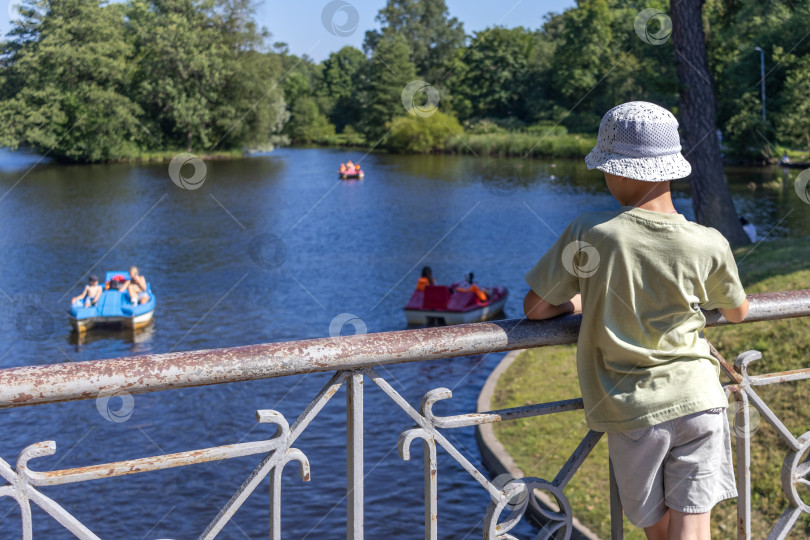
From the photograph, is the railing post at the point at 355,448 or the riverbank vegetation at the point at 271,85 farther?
the riverbank vegetation at the point at 271,85

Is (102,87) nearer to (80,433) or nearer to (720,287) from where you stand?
(80,433)

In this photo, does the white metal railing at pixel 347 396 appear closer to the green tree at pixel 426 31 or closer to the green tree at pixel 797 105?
the green tree at pixel 797 105

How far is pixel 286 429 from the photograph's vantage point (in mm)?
2100

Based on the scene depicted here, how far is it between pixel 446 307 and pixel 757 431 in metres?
10.8

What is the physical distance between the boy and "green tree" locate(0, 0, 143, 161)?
61970mm

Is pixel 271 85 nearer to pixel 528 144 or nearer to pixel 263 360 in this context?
pixel 528 144

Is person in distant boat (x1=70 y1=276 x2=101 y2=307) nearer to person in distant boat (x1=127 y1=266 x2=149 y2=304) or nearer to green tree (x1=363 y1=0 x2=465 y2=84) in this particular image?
person in distant boat (x1=127 y1=266 x2=149 y2=304)

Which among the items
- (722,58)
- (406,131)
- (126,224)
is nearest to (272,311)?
(126,224)

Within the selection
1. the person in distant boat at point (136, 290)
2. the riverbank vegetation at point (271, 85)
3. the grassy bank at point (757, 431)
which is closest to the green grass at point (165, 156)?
the riverbank vegetation at point (271, 85)

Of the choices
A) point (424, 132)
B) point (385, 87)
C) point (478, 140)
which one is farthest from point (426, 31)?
point (478, 140)

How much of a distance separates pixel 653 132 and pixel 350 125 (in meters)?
92.7

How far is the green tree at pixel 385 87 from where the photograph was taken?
80.4m

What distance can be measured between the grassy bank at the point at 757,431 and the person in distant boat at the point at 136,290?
9.29m

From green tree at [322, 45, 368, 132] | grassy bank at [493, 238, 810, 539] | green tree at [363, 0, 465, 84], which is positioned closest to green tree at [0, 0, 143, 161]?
green tree at [322, 45, 368, 132]
